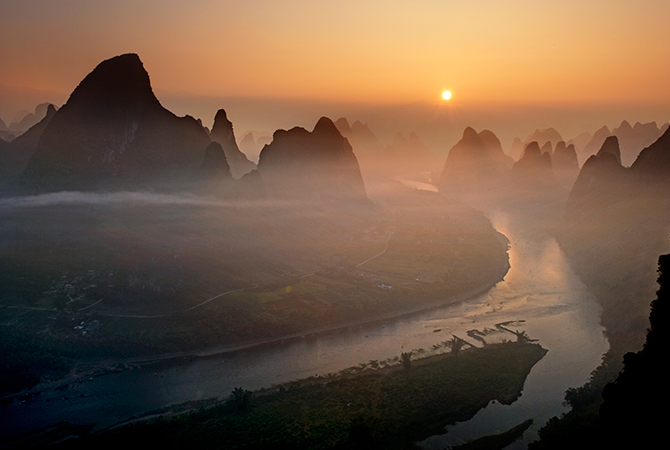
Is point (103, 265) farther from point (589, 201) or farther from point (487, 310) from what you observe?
point (589, 201)

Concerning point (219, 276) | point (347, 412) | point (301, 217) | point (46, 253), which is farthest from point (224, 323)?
point (301, 217)

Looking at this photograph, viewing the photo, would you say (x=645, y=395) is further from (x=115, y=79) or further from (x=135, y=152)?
(x=115, y=79)

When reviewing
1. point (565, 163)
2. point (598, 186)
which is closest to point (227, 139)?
point (598, 186)

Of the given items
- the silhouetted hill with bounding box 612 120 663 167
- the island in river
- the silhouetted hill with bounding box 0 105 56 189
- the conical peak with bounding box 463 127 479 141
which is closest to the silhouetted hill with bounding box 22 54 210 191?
the silhouetted hill with bounding box 0 105 56 189

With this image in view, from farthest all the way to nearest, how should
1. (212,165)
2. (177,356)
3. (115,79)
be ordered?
(212,165)
(115,79)
(177,356)

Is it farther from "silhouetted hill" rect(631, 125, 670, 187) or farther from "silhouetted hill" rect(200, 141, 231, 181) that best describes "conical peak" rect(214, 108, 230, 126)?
"silhouetted hill" rect(631, 125, 670, 187)

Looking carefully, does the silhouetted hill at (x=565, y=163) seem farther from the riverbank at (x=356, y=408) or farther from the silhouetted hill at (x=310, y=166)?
the riverbank at (x=356, y=408)

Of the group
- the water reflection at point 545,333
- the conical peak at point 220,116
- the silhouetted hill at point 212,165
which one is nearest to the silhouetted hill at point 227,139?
the conical peak at point 220,116
